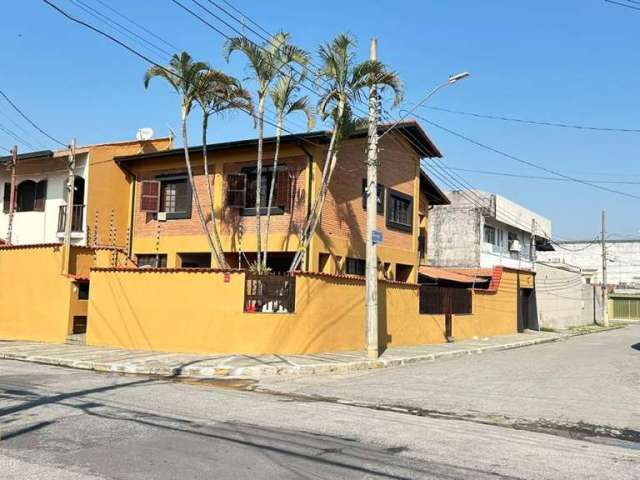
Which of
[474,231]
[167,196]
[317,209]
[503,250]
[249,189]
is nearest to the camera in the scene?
[317,209]

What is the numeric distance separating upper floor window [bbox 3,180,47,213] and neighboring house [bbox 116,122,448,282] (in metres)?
4.37

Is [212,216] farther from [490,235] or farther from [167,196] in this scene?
[490,235]

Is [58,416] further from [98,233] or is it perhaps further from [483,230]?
[483,230]

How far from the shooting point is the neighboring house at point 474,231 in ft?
125

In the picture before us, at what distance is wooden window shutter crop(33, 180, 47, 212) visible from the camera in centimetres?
2656

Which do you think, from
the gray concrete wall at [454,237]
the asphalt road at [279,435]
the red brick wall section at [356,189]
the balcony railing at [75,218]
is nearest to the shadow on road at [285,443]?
the asphalt road at [279,435]

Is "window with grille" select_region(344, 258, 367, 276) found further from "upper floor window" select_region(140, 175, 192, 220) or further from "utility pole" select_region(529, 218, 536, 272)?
"utility pole" select_region(529, 218, 536, 272)

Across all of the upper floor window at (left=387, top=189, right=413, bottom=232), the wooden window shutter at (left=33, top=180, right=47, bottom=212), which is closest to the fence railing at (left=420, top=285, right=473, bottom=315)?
the upper floor window at (left=387, top=189, right=413, bottom=232)

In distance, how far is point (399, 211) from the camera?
26.2 m

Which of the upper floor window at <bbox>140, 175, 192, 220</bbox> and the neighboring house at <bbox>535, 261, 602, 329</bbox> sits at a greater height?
the upper floor window at <bbox>140, 175, 192, 220</bbox>

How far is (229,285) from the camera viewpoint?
692 inches

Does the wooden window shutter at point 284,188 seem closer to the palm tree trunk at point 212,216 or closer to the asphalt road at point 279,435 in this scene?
the palm tree trunk at point 212,216

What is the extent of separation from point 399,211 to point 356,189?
3564mm

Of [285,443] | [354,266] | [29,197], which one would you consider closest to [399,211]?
[354,266]
